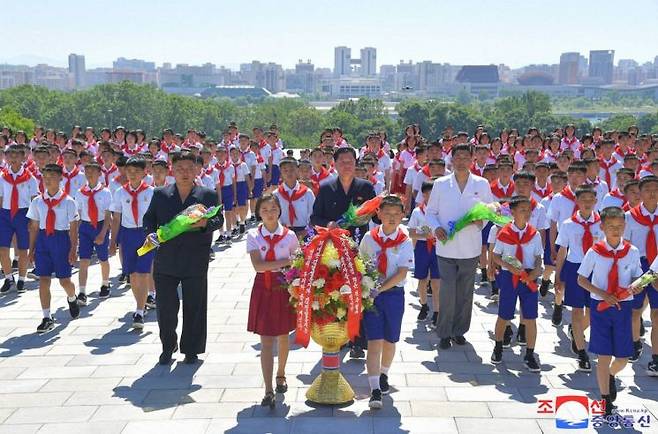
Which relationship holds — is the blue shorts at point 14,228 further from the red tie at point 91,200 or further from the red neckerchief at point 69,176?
the red tie at point 91,200

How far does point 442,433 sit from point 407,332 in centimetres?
266

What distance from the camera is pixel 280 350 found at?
20.8 feet

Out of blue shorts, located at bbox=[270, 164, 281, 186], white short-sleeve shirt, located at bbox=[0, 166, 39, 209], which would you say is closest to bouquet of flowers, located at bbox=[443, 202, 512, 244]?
white short-sleeve shirt, located at bbox=[0, 166, 39, 209]

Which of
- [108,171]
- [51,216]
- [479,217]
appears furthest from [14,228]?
[479,217]

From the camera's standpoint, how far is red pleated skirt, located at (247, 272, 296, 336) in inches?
237

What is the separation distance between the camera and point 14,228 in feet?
33.8

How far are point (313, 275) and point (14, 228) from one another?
6216mm

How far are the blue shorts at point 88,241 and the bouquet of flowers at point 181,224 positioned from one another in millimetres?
2982

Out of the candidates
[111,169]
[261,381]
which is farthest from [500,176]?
[111,169]

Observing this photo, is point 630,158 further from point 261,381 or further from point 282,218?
point 261,381

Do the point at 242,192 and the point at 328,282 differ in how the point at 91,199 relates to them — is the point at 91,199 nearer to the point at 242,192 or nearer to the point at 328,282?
the point at 242,192

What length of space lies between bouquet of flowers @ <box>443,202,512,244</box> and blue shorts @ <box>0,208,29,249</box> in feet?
19.8

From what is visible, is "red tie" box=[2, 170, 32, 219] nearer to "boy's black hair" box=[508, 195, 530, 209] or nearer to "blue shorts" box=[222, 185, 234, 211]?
"blue shorts" box=[222, 185, 234, 211]

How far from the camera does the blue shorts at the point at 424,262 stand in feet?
27.8
